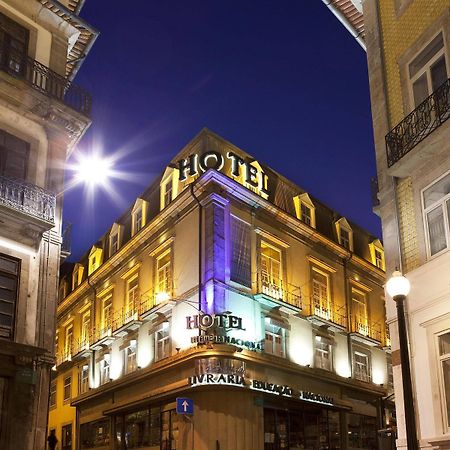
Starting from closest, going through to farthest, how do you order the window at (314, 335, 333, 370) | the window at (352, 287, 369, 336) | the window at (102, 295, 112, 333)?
the window at (314, 335, 333, 370)
the window at (352, 287, 369, 336)
the window at (102, 295, 112, 333)

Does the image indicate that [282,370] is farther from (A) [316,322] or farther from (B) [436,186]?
(B) [436,186]

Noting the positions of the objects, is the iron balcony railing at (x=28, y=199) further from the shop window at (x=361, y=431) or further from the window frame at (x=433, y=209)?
the shop window at (x=361, y=431)

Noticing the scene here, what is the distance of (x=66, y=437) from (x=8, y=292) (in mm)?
28441

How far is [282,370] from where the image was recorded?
3222 centimetres

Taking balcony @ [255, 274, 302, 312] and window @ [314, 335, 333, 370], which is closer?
balcony @ [255, 274, 302, 312]

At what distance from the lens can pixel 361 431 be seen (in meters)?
36.7

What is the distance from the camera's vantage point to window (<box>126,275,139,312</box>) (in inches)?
1448

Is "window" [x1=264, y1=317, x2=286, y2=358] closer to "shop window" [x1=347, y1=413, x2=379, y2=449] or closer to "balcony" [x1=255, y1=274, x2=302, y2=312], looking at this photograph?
"balcony" [x1=255, y1=274, x2=302, y2=312]

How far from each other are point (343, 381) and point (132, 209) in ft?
50.8

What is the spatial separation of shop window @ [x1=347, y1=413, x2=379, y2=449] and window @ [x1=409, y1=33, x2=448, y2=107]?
23650mm

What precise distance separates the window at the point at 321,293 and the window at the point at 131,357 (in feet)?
32.7

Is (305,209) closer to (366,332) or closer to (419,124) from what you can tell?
(366,332)

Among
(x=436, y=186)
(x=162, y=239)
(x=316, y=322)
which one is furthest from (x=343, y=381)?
(x=436, y=186)

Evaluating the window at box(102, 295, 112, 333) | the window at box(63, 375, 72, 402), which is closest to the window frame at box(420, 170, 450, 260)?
the window at box(102, 295, 112, 333)
